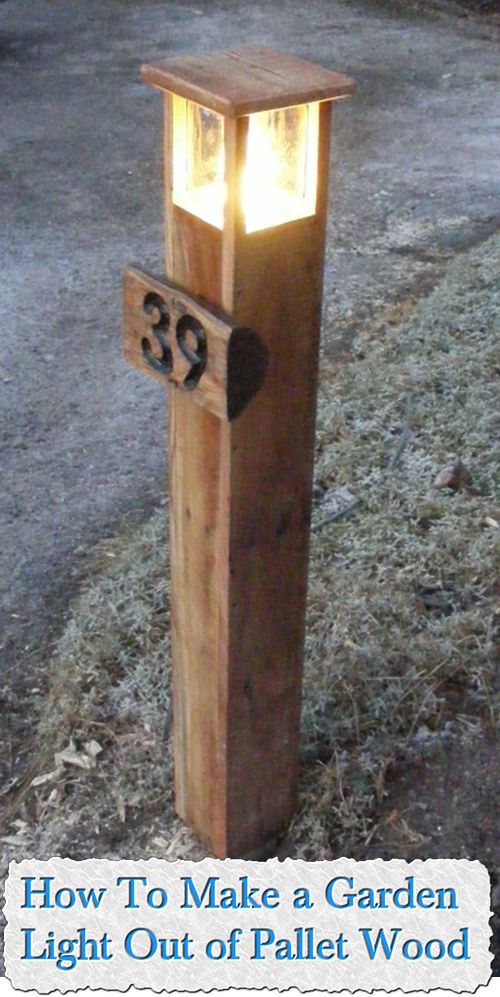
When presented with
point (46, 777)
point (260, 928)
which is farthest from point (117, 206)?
point (260, 928)

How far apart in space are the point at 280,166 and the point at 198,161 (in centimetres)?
11

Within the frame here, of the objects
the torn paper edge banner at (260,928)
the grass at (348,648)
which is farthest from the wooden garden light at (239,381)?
the grass at (348,648)

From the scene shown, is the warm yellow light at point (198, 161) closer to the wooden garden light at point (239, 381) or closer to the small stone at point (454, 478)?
the wooden garden light at point (239, 381)

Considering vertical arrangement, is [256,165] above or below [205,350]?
above

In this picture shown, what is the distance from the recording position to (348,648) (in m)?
2.50

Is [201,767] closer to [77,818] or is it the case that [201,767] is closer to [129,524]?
[77,818]

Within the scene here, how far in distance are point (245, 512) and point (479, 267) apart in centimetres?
295

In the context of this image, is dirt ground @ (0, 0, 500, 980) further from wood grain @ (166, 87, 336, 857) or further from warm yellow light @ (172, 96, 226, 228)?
warm yellow light @ (172, 96, 226, 228)

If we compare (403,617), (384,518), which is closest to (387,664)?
(403,617)

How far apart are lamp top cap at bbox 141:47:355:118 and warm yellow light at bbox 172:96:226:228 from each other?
0.03 meters

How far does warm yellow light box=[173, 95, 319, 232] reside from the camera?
60.0 inches

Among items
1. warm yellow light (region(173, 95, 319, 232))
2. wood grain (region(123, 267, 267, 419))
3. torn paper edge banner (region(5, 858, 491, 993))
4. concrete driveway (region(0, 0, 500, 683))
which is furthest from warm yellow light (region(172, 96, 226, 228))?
concrete driveway (region(0, 0, 500, 683))

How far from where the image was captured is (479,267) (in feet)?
14.4

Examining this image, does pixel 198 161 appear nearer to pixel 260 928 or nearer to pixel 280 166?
pixel 280 166
